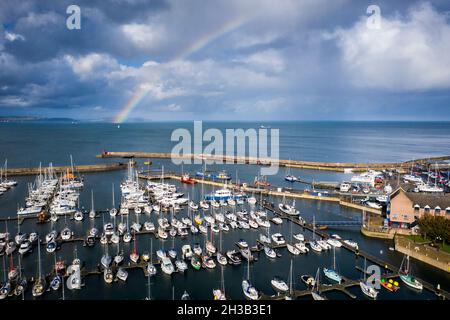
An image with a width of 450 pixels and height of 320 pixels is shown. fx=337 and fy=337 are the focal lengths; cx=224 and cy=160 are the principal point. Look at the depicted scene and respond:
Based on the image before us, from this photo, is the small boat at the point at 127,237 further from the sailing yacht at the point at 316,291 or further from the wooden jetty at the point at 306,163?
the wooden jetty at the point at 306,163

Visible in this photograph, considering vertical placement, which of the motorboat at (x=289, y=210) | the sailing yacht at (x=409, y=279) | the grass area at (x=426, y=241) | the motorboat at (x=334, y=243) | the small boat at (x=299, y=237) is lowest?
the sailing yacht at (x=409, y=279)

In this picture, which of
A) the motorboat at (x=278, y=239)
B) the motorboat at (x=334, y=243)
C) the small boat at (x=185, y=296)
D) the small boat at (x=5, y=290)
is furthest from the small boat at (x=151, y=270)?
the motorboat at (x=334, y=243)

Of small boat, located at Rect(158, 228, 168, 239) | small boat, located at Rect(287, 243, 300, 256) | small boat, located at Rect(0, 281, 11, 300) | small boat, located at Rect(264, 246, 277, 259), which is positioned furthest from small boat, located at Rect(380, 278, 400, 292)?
small boat, located at Rect(0, 281, 11, 300)

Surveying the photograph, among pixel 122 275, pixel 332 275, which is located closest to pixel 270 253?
pixel 332 275

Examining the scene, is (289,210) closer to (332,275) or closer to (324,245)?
(324,245)

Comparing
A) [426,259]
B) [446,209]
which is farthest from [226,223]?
[446,209]

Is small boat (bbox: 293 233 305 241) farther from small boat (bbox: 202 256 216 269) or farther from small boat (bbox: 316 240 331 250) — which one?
small boat (bbox: 202 256 216 269)
